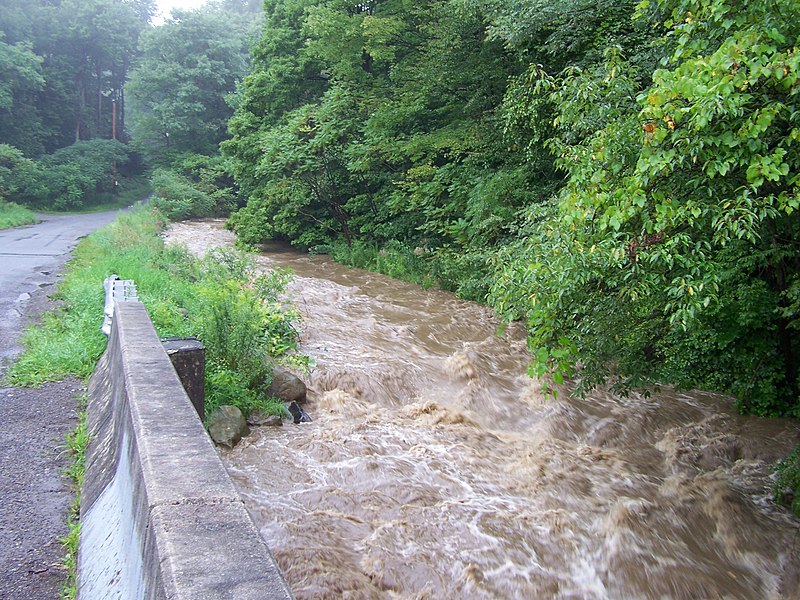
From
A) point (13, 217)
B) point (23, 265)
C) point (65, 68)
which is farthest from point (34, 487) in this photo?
point (65, 68)

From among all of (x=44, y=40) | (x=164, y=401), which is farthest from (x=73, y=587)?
(x=44, y=40)

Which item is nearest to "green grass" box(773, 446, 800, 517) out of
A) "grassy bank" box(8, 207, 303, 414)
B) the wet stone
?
the wet stone

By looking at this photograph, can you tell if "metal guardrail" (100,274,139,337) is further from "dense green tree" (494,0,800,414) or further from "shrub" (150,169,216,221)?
"shrub" (150,169,216,221)

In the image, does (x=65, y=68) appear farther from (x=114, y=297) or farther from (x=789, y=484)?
(x=789, y=484)

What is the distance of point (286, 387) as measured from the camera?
7594 mm

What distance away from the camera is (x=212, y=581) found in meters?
2.29

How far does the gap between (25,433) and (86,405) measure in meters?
0.67

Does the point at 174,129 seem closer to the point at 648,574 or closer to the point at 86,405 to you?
the point at 86,405

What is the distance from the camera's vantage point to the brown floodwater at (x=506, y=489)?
4.73 meters

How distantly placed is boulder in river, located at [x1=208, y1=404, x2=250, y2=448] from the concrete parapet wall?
57.6 inches

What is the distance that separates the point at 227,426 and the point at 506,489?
2755mm

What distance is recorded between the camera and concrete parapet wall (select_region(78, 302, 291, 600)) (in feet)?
7.75

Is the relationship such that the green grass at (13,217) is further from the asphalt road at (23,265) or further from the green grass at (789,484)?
the green grass at (789,484)

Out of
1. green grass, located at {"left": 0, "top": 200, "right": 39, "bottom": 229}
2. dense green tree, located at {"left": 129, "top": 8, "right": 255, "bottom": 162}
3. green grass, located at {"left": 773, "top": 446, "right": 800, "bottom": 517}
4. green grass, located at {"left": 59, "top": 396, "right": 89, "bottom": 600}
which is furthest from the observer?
dense green tree, located at {"left": 129, "top": 8, "right": 255, "bottom": 162}
